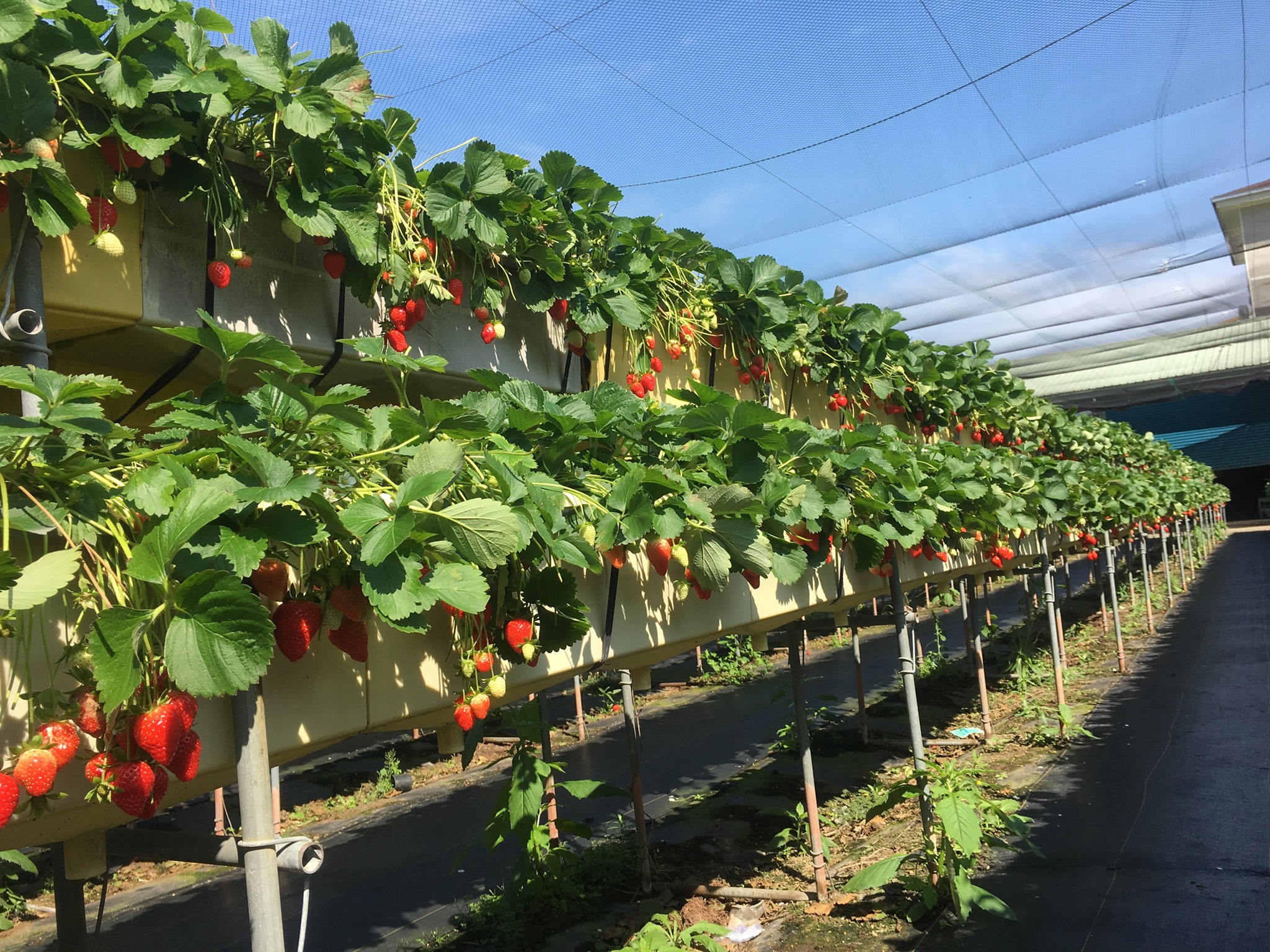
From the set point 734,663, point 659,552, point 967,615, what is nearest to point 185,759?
point 659,552

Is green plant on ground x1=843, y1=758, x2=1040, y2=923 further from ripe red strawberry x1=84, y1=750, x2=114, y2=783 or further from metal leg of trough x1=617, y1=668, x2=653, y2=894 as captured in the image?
ripe red strawberry x1=84, y1=750, x2=114, y2=783

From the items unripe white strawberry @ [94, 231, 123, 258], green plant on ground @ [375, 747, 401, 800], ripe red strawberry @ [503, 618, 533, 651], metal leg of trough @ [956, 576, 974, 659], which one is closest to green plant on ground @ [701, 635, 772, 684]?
metal leg of trough @ [956, 576, 974, 659]

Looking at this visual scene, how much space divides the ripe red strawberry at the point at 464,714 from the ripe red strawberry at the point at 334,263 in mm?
1298

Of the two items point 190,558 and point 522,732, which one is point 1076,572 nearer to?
point 522,732

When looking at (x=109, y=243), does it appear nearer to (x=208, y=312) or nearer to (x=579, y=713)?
(x=208, y=312)

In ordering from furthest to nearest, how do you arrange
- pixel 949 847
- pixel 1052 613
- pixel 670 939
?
pixel 1052 613, pixel 949 847, pixel 670 939

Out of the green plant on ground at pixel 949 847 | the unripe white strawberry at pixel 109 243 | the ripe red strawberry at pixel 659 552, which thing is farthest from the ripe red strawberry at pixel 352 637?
the green plant on ground at pixel 949 847

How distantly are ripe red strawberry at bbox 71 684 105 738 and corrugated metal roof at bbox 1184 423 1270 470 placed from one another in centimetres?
3164

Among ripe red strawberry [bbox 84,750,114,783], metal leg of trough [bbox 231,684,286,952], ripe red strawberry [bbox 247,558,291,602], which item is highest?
ripe red strawberry [bbox 247,558,291,602]

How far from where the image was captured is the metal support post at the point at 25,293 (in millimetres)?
1614

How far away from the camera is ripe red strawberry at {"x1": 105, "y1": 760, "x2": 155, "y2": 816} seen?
0.93m

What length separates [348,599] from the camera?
1.27 meters

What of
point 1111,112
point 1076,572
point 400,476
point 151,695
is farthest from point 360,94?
point 1076,572

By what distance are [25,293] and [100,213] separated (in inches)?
9.7
